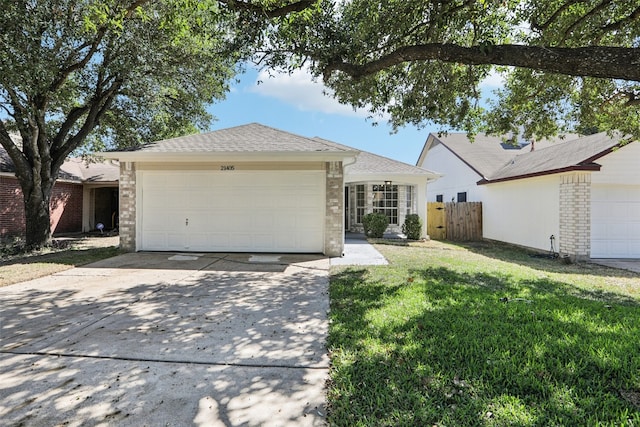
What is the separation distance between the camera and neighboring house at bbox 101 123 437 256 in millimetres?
9281

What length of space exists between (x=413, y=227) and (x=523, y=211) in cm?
408

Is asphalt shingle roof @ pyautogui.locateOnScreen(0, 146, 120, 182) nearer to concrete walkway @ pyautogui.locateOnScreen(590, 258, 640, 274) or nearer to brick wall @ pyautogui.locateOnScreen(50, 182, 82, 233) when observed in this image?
brick wall @ pyautogui.locateOnScreen(50, 182, 82, 233)

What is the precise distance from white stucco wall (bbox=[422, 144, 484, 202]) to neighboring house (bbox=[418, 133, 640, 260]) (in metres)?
1.98

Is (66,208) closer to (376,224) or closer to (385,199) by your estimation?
(376,224)

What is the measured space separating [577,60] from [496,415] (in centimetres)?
406

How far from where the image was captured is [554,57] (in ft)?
13.4

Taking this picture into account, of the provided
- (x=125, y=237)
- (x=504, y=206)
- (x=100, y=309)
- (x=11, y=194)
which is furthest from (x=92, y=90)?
(x=504, y=206)

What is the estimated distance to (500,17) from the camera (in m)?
7.43

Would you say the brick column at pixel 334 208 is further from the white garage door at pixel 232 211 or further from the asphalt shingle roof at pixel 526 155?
the asphalt shingle roof at pixel 526 155

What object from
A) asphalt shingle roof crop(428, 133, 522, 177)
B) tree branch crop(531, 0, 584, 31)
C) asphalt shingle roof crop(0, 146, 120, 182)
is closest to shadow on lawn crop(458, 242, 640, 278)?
asphalt shingle roof crop(428, 133, 522, 177)

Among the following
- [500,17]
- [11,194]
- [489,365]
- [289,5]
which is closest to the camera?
[489,365]

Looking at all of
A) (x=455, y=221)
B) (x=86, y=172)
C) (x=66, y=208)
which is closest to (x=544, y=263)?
(x=455, y=221)

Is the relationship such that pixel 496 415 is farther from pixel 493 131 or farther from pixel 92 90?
pixel 92 90

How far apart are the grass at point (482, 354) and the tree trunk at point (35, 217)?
1007 centimetres
